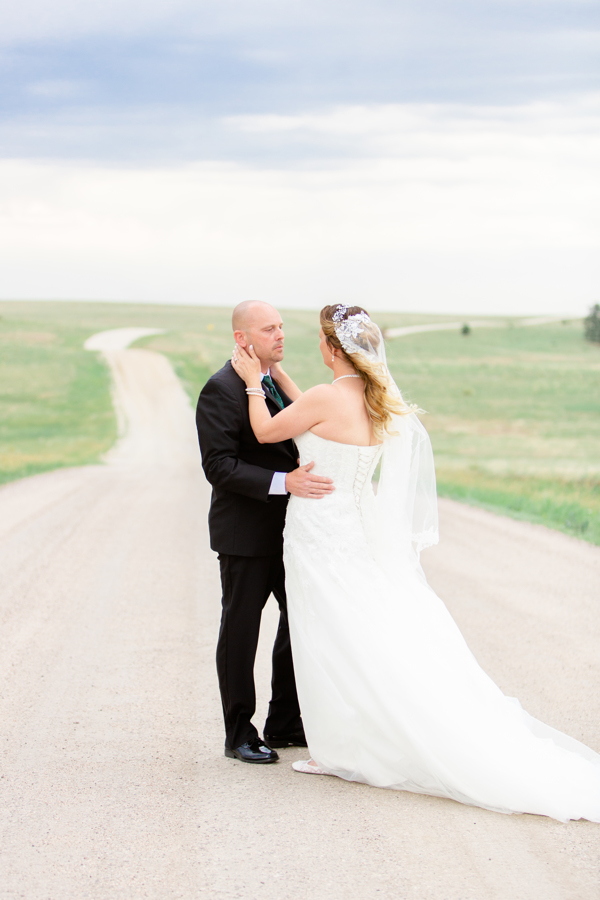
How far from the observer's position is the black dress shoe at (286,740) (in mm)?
4551

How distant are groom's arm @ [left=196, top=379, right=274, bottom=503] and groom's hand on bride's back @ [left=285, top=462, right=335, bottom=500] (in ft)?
0.36

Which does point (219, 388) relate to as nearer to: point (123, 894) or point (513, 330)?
point (123, 894)

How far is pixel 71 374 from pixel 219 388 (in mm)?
51221

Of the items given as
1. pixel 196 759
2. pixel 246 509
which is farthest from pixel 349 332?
pixel 196 759

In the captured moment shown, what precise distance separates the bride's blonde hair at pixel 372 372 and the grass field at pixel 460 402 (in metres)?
8.24

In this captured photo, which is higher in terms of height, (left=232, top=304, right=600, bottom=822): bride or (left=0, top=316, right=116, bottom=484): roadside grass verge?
(left=232, top=304, right=600, bottom=822): bride

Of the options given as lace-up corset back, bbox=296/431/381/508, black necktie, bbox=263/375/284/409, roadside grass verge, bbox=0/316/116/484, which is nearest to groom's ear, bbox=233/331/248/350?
black necktie, bbox=263/375/284/409

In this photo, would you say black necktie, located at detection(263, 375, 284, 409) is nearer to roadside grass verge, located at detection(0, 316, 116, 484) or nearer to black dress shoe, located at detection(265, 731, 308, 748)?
black dress shoe, located at detection(265, 731, 308, 748)

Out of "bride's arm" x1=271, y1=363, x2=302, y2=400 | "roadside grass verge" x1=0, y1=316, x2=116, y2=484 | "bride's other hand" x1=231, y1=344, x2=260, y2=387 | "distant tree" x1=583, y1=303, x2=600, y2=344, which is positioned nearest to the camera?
"bride's other hand" x1=231, y1=344, x2=260, y2=387

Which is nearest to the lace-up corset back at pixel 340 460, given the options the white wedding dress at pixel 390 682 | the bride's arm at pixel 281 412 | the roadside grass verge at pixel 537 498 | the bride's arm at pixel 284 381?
the white wedding dress at pixel 390 682

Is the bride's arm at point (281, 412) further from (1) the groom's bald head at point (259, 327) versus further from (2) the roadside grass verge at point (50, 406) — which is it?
(2) the roadside grass verge at point (50, 406)

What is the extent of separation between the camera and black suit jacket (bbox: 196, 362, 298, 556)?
4098mm

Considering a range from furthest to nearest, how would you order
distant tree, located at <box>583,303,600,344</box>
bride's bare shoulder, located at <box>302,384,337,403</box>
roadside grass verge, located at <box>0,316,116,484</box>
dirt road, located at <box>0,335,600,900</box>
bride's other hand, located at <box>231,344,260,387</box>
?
distant tree, located at <box>583,303,600,344</box> < roadside grass verge, located at <box>0,316,116,484</box> < bride's other hand, located at <box>231,344,260,387</box> < bride's bare shoulder, located at <box>302,384,337,403</box> < dirt road, located at <box>0,335,600,900</box>

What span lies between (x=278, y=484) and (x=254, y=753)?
1377 millimetres
